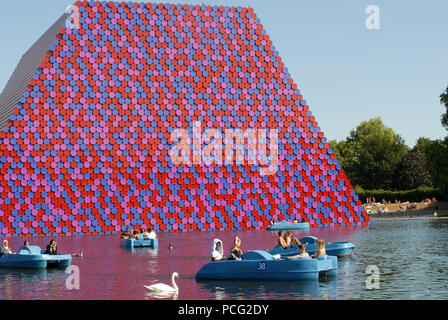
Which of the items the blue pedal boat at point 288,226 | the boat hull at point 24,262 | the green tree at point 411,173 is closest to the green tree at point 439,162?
the blue pedal boat at point 288,226

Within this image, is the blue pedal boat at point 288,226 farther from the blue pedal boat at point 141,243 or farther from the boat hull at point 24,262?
the boat hull at point 24,262

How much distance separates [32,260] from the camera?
3556 centimetres

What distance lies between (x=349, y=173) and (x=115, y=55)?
92670mm

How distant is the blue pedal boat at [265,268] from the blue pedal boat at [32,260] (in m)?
9.18

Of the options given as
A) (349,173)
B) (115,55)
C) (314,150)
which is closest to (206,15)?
(115,55)

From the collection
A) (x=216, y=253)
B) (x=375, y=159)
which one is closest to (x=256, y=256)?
(x=216, y=253)

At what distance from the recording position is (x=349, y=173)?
159750mm

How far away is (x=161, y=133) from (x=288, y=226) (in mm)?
15567

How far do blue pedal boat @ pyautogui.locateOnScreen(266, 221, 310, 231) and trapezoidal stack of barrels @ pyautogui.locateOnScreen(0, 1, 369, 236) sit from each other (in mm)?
4315

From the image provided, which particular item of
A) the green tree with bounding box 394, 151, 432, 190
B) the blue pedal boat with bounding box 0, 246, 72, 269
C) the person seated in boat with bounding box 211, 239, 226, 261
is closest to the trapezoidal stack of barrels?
the blue pedal boat with bounding box 0, 246, 72, 269

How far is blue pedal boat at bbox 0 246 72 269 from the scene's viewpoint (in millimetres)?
35531

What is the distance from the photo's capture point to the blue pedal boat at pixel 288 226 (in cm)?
7100
